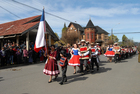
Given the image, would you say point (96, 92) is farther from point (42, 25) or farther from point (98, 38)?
point (98, 38)

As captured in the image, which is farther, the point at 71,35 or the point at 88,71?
the point at 71,35

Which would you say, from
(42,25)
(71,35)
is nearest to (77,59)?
(42,25)

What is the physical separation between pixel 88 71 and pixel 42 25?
455cm

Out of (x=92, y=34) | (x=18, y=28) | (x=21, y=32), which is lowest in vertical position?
(x=21, y=32)

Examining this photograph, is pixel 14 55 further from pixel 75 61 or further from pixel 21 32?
pixel 75 61

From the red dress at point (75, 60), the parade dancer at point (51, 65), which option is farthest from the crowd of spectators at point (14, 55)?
the parade dancer at point (51, 65)

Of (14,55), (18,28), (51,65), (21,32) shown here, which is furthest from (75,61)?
(18,28)

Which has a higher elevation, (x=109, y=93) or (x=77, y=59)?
(x=77, y=59)

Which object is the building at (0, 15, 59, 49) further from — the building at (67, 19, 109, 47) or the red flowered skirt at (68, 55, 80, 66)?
the building at (67, 19, 109, 47)

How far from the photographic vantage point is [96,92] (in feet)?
16.1

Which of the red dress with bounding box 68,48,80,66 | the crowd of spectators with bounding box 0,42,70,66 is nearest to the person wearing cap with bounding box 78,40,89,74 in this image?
the red dress with bounding box 68,48,80,66

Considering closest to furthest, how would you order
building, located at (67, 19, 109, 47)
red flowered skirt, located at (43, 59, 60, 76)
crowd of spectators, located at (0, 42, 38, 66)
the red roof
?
red flowered skirt, located at (43, 59, 60, 76) < crowd of spectators, located at (0, 42, 38, 66) < the red roof < building, located at (67, 19, 109, 47)

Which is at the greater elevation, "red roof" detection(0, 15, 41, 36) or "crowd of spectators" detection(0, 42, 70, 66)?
→ "red roof" detection(0, 15, 41, 36)

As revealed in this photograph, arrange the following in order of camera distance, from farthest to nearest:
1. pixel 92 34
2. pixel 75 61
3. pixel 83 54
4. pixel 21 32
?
1. pixel 92 34
2. pixel 21 32
3. pixel 75 61
4. pixel 83 54
